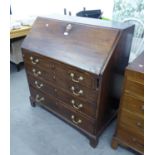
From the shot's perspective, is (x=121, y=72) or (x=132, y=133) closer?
(x=132, y=133)

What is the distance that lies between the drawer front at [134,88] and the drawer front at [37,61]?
0.65 meters

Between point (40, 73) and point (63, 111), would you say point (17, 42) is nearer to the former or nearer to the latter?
point (40, 73)

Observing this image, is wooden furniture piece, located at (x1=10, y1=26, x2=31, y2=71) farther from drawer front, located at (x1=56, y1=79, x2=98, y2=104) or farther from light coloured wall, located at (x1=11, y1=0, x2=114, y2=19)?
drawer front, located at (x1=56, y1=79, x2=98, y2=104)

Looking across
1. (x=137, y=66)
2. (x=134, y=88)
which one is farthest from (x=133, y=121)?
(x=137, y=66)

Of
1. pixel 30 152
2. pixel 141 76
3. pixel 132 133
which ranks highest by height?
pixel 141 76

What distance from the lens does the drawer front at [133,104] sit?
121 cm

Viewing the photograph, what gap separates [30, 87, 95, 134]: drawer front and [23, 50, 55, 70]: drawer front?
0.34 meters

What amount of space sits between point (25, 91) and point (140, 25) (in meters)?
1.75

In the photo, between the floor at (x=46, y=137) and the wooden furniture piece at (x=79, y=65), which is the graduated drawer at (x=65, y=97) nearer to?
the wooden furniture piece at (x=79, y=65)

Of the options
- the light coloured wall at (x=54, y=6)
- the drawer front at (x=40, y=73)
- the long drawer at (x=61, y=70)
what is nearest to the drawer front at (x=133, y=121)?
the long drawer at (x=61, y=70)

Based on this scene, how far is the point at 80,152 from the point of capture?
5.06ft

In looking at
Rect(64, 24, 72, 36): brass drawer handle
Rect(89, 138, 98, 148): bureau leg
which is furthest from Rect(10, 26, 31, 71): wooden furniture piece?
Rect(89, 138, 98, 148): bureau leg
